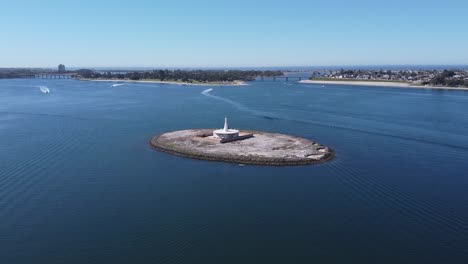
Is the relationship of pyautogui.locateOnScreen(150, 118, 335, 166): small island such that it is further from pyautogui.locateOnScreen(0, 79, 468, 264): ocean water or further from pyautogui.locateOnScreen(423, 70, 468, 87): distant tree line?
pyautogui.locateOnScreen(423, 70, 468, 87): distant tree line

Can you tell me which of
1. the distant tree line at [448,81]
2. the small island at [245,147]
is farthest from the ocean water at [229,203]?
the distant tree line at [448,81]

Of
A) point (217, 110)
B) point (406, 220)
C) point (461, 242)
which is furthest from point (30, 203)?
point (217, 110)

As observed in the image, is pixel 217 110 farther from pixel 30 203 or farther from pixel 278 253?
pixel 278 253

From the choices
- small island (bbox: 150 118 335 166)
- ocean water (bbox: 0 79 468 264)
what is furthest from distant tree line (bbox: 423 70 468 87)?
small island (bbox: 150 118 335 166)

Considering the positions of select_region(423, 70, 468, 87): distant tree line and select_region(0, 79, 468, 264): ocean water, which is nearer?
select_region(0, 79, 468, 264): ocean water

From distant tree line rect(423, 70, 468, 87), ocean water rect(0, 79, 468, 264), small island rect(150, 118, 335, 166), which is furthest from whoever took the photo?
distant tree line rect(423, 70, 468, 87)

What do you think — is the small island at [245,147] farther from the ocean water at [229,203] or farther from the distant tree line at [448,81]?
the distant tree line at [448,81]

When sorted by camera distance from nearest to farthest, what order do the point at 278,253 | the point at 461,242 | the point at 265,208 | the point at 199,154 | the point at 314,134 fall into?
the point at 278,253 → the point at 461,242 → the point at 265,208 → the point at 199,154 → the point at 314,134
